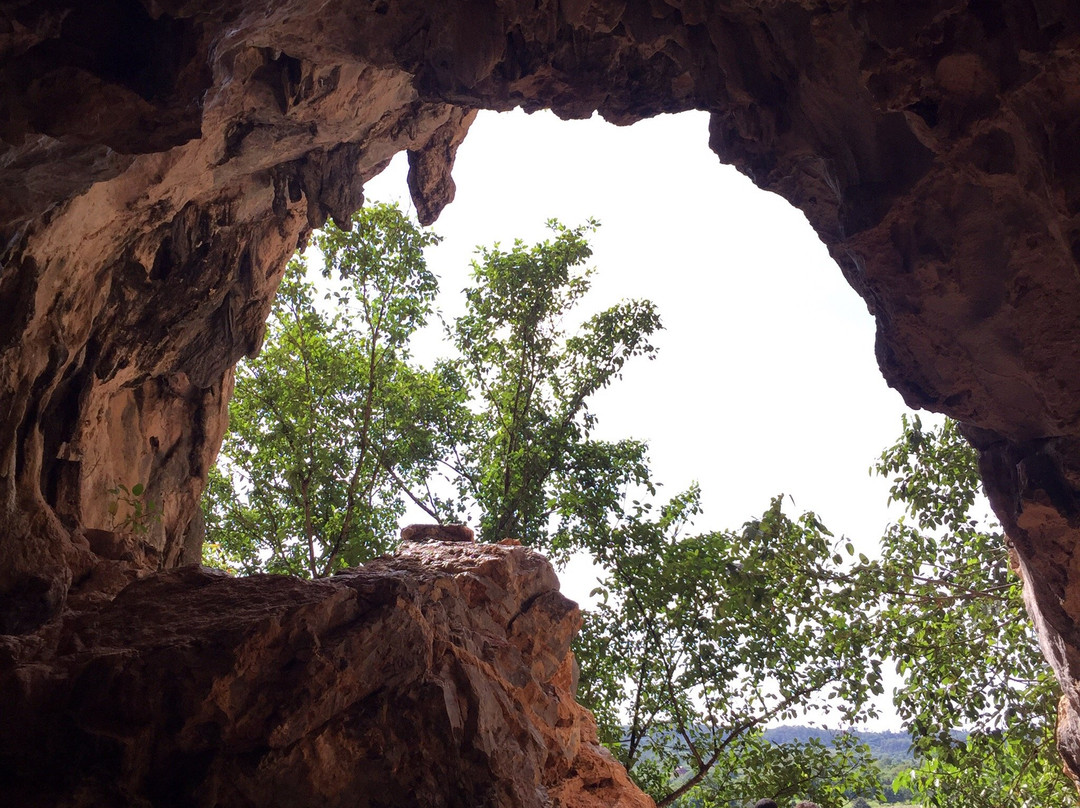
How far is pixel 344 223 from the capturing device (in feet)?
33.9

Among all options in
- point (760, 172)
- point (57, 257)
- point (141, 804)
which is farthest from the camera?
point (760, 172)

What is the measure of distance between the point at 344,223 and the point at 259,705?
7.05 meters

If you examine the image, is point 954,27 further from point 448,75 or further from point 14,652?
point 14,652

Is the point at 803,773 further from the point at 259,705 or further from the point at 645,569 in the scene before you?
the point at 259,705

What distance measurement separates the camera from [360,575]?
21.1ft

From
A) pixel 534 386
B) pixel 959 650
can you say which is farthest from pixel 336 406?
pixel 959 650

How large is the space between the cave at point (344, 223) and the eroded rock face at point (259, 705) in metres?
0.02

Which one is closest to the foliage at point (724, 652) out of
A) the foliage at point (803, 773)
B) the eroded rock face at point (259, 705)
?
the foliage at point (803, 773)

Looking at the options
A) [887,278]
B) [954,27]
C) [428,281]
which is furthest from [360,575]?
[428,281]

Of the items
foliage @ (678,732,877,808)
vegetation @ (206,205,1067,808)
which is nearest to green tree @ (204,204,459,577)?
vegetation @ (206,205,1067,808)

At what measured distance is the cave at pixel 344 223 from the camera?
507 cm

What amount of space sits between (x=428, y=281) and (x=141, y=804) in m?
13.4

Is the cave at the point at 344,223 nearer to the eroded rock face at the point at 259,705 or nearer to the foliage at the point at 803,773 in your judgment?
the eroded rock face at the point at 259,705

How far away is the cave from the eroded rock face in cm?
2
